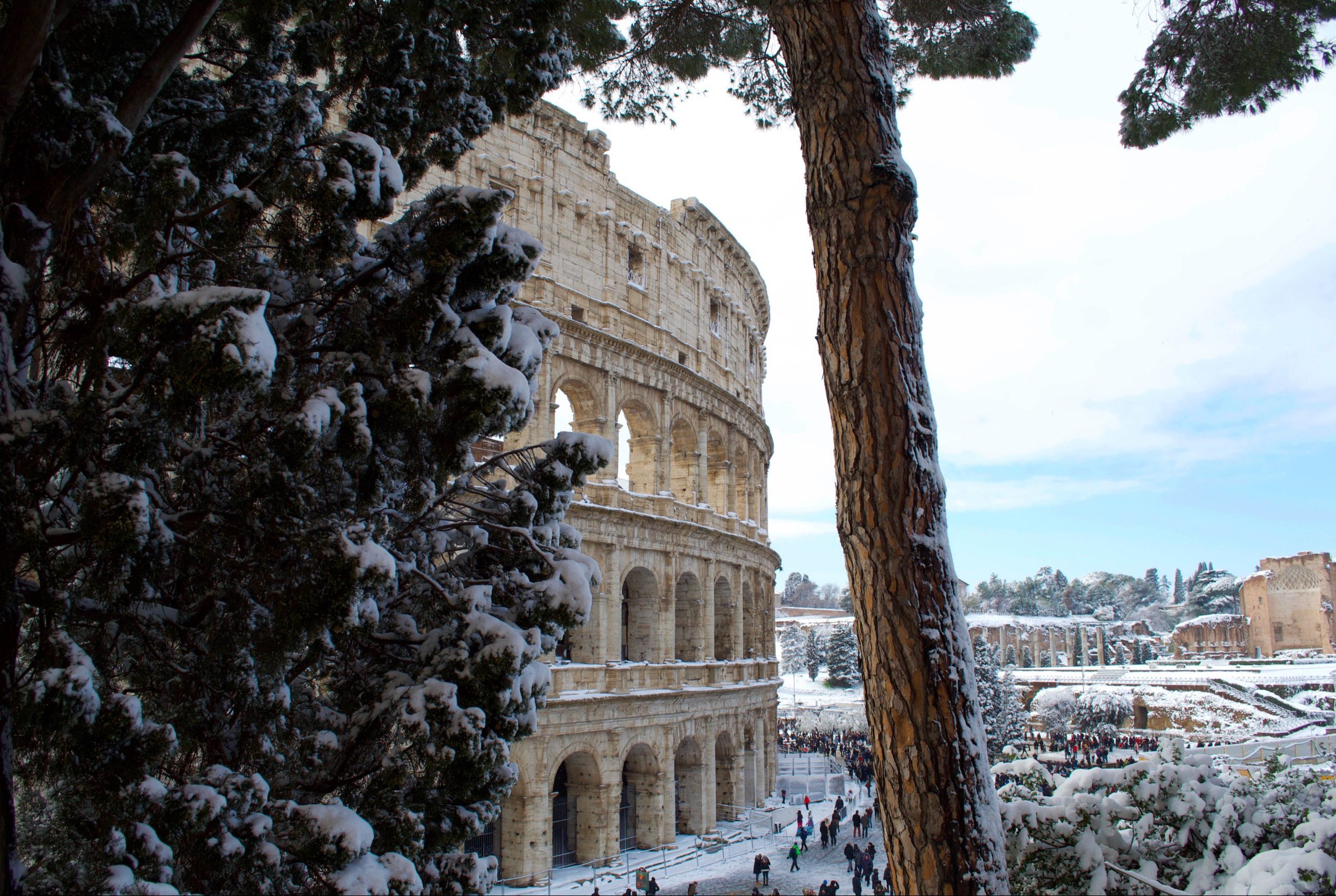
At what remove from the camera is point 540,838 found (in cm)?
1642

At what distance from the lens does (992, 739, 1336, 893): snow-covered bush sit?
A: 22.5 feet

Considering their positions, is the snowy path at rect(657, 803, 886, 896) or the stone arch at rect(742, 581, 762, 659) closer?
the snowy path at rect(657, 803, 886, 896)

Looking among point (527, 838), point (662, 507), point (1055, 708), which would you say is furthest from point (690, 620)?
point (1055, 708)

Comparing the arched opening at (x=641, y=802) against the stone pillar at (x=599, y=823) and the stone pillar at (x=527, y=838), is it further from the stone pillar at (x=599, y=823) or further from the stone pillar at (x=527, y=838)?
the stone pillar at (x=527, y=838)

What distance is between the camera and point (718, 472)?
957 inches

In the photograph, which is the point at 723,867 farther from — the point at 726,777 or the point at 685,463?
the point at 685,463

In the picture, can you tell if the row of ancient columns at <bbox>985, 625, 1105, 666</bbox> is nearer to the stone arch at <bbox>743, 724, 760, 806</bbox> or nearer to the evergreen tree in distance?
the stone arch at <bbox>743, 724, 760, 806</bbox>

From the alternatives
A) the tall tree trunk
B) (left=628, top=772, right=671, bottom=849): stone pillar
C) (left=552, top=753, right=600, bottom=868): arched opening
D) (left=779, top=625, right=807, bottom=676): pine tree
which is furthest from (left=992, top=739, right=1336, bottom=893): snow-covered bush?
(left=779, top=625, right=807, bottom=676): pine tree

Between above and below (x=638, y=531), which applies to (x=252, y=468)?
below

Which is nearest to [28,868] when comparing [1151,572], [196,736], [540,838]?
[196,736]

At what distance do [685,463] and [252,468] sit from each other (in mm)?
17343

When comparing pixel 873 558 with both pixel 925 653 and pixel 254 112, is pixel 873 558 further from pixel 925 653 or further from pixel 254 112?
pixel 254 112

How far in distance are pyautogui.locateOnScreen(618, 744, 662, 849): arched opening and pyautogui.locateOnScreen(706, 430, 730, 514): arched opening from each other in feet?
23.3

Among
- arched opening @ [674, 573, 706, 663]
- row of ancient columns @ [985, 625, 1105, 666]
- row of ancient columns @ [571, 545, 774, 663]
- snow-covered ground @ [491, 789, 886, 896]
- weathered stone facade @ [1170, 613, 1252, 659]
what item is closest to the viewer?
snow-covered ground @ [491, 789, 886, 896]
